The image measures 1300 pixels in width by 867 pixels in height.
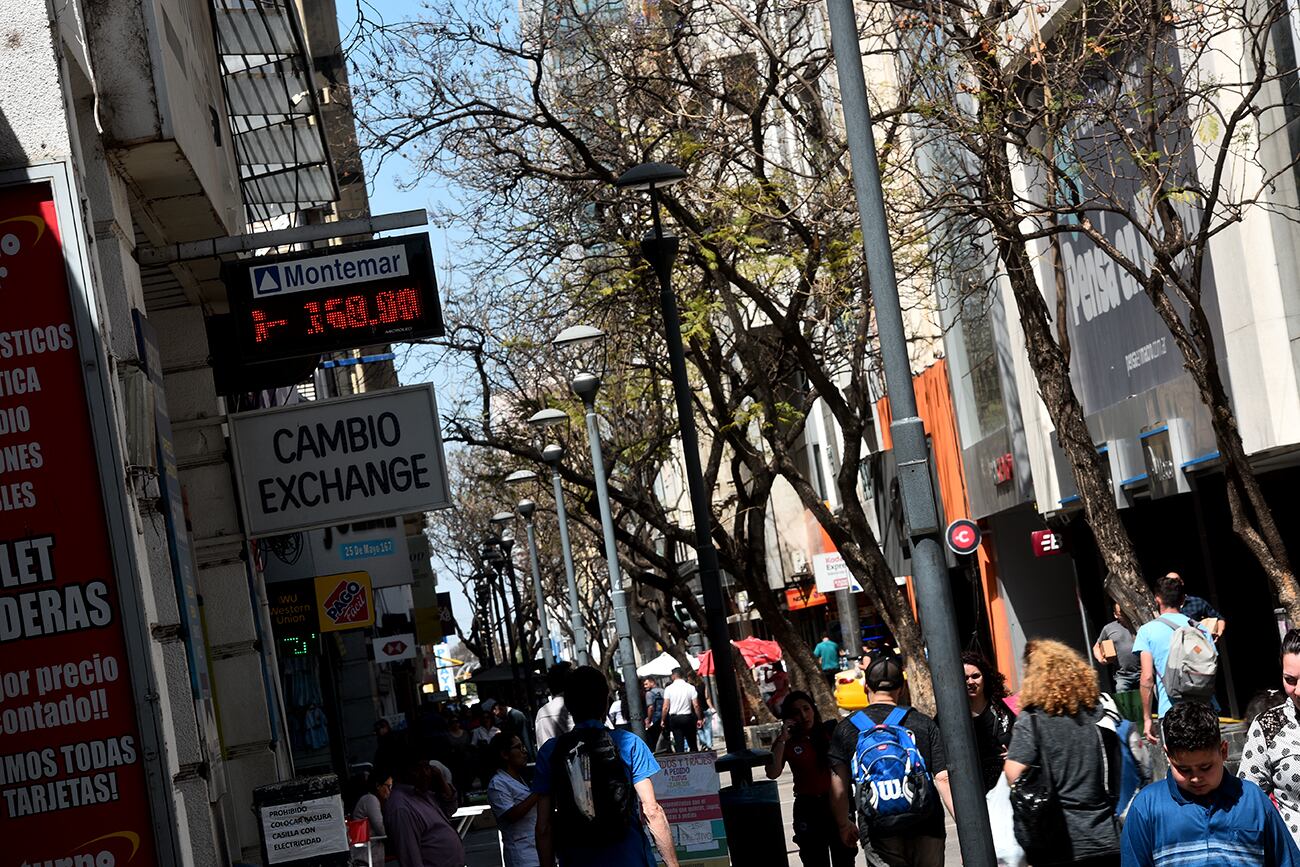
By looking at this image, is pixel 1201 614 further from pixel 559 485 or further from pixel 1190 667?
pixel 559 485

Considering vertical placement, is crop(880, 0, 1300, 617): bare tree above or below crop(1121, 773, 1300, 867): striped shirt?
above

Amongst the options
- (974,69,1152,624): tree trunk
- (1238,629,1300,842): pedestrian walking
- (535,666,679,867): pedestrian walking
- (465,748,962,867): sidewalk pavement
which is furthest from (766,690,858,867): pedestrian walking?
(974,69,1152,624): tree trunk

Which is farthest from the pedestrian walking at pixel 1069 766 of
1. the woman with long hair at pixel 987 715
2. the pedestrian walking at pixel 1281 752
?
the woman with long hair at pixel 987 715

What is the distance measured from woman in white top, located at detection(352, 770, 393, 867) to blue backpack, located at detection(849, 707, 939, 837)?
588cm

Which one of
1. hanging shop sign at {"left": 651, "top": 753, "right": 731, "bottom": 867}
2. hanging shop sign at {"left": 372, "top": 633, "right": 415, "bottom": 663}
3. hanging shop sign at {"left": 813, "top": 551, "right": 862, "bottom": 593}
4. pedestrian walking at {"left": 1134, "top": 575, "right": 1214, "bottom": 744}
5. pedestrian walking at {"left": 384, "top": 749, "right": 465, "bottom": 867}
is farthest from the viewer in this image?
hanging shop sign at {"left": 372, "top": 633, "right": 415, "bottom": 663}

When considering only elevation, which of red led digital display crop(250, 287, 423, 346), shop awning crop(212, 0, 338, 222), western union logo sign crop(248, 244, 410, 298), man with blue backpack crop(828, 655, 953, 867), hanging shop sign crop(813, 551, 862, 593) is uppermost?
shop awning crop(212, 0, 338, 222)

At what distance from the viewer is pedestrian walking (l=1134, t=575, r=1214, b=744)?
547 inches

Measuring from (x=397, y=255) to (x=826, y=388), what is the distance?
1096cm

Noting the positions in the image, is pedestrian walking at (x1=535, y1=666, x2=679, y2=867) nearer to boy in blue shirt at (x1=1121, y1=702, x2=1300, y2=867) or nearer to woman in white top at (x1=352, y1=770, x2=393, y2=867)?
boy in blue shirt at (x1=1121, y1=702, x2=1300, y2=867)

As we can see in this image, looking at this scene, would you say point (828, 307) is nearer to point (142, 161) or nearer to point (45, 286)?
point (142, 161)

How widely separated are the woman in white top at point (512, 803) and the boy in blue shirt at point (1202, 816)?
239 inches

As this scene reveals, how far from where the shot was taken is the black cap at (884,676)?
938 cm

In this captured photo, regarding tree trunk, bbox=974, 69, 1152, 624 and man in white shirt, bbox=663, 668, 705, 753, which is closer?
tree trunk, bbox=974, 69, 1152, 624

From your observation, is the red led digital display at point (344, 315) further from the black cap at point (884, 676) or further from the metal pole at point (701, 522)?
the metal pole at point (701, 522)
